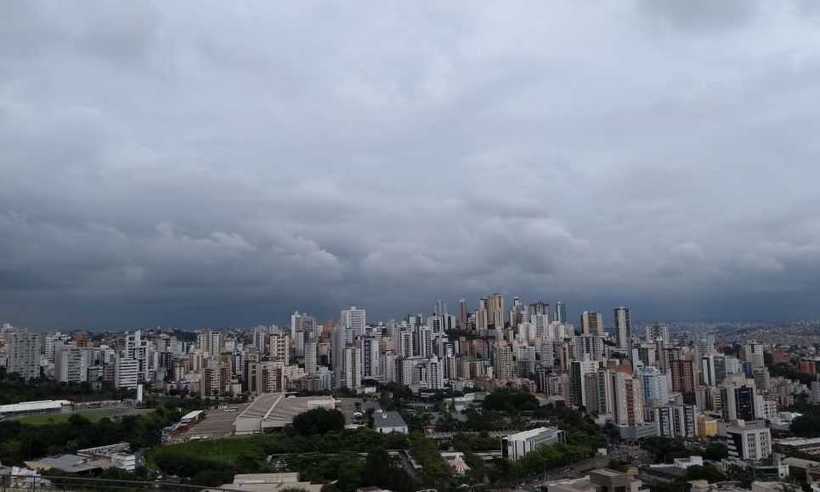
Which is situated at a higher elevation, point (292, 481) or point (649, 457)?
point (292, 481)

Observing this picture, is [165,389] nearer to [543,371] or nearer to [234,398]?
[234,398]

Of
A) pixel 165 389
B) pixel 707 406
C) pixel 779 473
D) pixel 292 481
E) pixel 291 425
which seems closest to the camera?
pixel 292 481

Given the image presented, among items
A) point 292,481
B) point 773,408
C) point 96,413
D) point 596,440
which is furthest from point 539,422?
point 96,413

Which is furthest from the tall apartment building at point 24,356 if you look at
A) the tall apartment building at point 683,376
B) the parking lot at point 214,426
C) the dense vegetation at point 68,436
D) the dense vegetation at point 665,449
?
the tall apartment building at point 683,376

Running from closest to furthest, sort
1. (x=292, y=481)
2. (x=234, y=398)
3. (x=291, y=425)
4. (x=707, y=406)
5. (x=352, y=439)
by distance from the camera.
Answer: (x=292, y=481) < (x=352, y=439) < (x=291, y=425) < (x=707, y=406) < (x=234, y=398)

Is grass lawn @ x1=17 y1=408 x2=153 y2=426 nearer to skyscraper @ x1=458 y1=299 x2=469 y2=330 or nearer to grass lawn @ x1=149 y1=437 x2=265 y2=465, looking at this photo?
grass lawn @ x1=149 y1=437 x2=265 y2=465

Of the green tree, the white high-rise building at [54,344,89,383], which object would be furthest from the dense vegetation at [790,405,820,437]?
the white high-rise building at [54,344,89,383]
